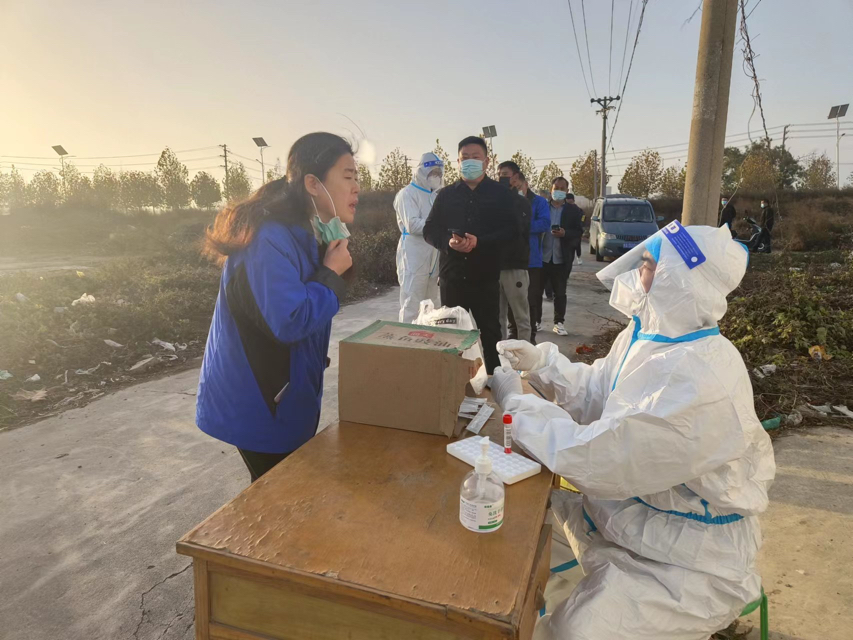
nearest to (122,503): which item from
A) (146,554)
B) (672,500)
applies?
(146,554)

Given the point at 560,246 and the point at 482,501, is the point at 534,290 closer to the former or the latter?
the point at 560,246

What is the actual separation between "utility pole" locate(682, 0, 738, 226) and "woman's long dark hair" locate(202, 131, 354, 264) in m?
2.10

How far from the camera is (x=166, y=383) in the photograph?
15.4 feet

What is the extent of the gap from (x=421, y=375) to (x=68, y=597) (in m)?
1.81

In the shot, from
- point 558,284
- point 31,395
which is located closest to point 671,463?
point 31,395

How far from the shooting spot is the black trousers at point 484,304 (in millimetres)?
3877

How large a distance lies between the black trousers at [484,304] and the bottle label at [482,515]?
2731 mm

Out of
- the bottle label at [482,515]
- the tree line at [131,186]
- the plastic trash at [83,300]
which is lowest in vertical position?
the bottle label at [482,515]

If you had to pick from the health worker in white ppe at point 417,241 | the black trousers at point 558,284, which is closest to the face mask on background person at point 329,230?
the health worker in white ppe at point 417,241

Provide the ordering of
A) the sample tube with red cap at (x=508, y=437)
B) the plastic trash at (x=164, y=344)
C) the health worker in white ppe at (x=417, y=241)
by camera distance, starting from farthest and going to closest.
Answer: the plastic trash at (x=164, y=344) < the health worker in white ppe at (x=417, y=241) < the sample tube with red cap at (x=508, y=437)

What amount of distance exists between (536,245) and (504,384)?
13.3ft

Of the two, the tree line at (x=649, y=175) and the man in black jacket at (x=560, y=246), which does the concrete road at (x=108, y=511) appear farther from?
the tree line at (x=649, y=175)

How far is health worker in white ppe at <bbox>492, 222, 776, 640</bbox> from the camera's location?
1329mm

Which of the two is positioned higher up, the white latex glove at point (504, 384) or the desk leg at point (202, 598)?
the white latex glove at point (504, 384)
